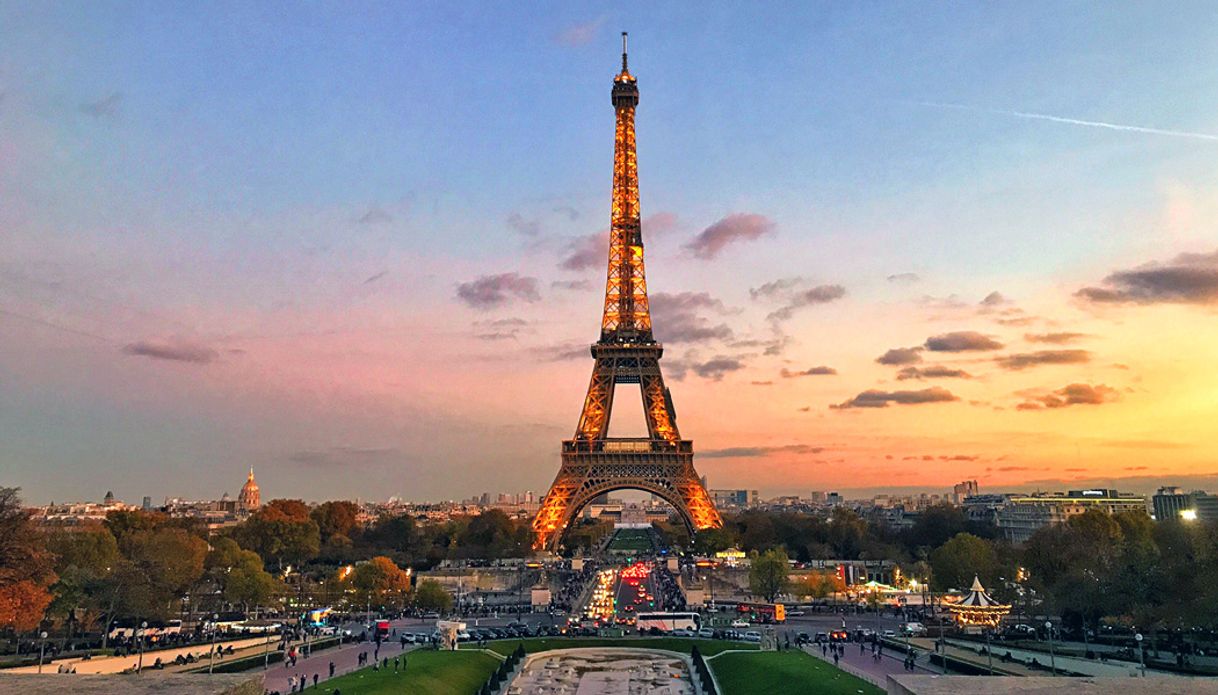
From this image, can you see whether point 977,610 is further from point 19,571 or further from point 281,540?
point 281,540

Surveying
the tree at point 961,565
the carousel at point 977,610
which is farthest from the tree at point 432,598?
the tree at point 961,565

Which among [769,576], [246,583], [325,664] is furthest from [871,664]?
[246,583]

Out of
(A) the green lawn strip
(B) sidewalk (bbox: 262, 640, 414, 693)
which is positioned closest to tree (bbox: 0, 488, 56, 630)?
(B) sidewalk (bbox: 262, 640, 414, 693)

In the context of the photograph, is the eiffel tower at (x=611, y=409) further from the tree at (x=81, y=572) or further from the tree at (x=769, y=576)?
the tree at (x=81, y=572)

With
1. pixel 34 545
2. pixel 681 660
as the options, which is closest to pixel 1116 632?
pixel 681 660

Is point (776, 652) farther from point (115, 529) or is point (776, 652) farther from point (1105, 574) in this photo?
point (115, 529)

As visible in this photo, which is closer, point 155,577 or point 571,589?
point 155,577
